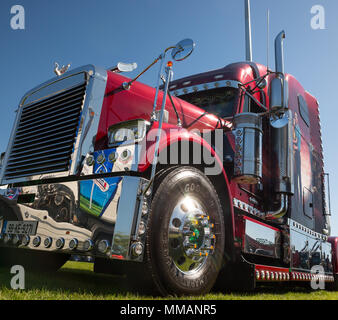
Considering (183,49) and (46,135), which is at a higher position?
(183,49)

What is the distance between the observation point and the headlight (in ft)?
7.70

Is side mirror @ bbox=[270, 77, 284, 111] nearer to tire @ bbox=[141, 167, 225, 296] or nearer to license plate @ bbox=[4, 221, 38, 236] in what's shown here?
tire @ bbox=[141, 167, 225, 296]

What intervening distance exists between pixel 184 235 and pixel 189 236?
47 millimetres

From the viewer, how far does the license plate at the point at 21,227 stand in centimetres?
243

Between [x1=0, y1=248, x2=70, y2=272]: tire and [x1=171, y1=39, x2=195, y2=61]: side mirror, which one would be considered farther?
[x1=0, y1=248, x2=70, y2=272]: tire

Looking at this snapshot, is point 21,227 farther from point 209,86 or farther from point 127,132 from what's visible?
point 209,86

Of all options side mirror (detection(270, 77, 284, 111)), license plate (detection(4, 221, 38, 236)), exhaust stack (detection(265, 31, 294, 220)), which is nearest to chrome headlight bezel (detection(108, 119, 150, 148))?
license plate (detection(4, 221, 38, 236))

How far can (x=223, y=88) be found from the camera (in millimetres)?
4121

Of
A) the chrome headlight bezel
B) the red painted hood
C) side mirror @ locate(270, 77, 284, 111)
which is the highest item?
side mirror @ locate(270, 77, 284, 111)

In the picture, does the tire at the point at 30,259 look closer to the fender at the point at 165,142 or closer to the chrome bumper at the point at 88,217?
the chrome bumper at the point at 88,217

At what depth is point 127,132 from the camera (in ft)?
8.03

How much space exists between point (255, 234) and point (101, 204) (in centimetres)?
186

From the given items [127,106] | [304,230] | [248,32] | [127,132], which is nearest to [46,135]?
[127,106]
